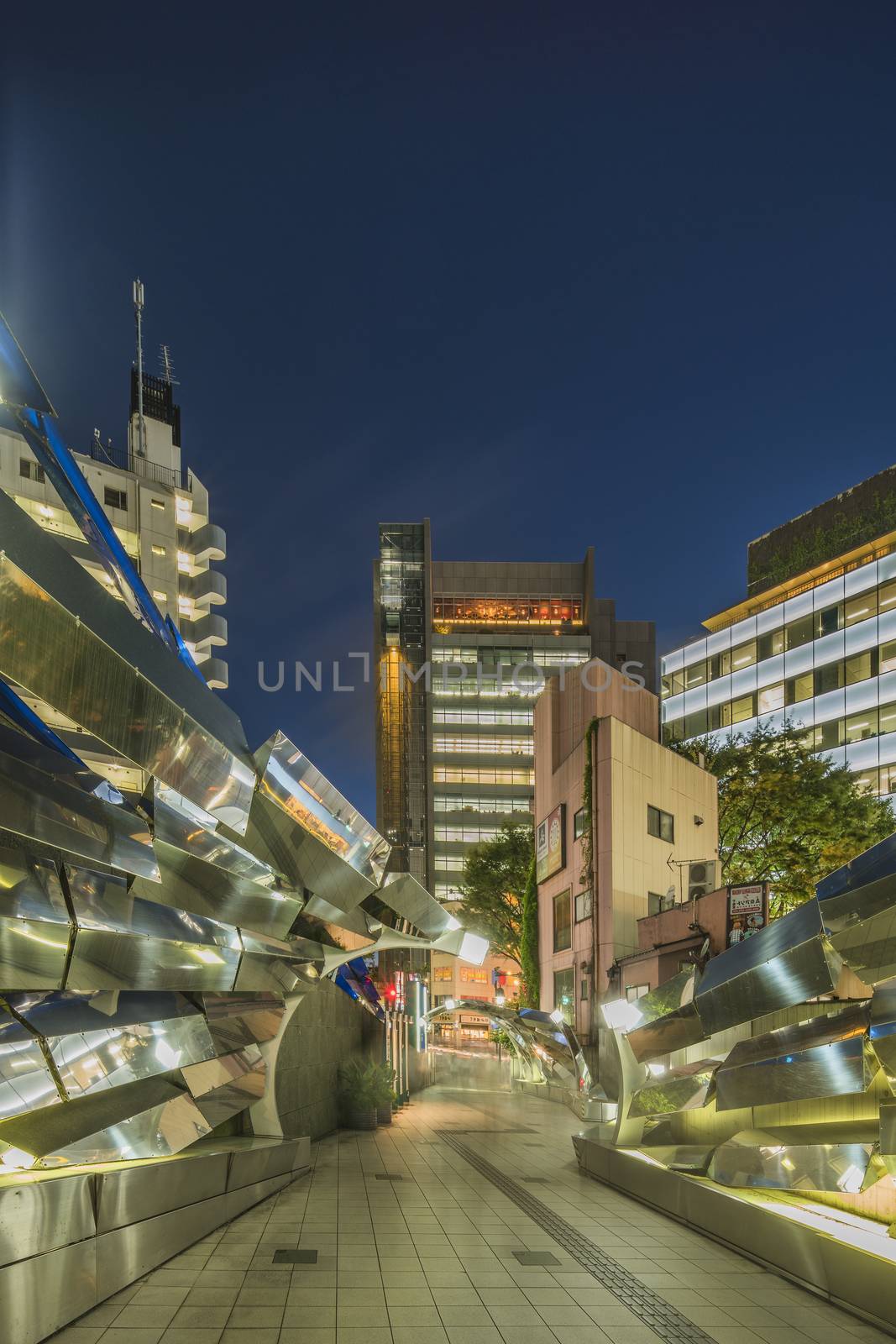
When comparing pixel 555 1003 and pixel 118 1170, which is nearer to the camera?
pixel 118 1170

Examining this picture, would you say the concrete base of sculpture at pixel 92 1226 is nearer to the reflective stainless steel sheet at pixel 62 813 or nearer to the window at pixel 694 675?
the reflective stainless steel sheet at pixel 62 813

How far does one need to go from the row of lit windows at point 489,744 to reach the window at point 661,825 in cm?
7543

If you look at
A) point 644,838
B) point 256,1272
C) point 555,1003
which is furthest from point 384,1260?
point 555,1003

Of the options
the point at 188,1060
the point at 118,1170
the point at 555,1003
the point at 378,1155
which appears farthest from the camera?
the point at 555,1003

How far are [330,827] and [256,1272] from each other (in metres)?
3.89

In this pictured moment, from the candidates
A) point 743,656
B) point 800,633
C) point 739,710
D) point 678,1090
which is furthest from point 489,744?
point 678,1090

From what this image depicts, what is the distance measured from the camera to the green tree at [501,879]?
5319cm

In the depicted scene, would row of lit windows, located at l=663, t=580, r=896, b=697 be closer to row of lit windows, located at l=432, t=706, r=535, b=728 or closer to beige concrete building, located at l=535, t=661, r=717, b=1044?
row of lit windows, located at l=432, t=706, r=535, b=728

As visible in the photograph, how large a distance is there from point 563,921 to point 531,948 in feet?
20.5

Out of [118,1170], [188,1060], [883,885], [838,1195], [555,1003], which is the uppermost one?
[883,885]

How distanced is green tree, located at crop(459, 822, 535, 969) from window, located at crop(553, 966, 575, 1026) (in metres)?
16.7

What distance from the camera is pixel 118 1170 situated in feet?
24.9

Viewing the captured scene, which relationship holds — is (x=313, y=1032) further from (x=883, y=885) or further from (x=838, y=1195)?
(x=883, y=885)

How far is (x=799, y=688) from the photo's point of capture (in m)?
72.2
